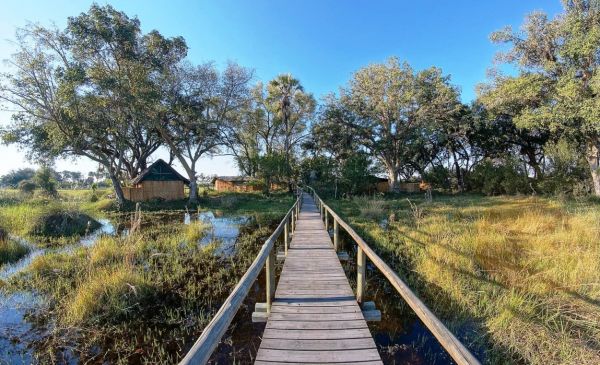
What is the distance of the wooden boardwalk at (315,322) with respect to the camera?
2805mm

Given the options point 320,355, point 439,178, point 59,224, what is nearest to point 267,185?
point 59,224

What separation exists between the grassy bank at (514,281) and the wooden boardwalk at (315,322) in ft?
5.49

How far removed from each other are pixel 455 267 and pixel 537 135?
95.9ft

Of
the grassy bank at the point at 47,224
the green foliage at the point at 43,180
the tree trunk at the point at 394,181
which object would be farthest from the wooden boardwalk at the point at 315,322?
the green foliage at the point at 43,180

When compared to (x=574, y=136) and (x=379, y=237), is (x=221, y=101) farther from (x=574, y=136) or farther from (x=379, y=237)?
(x=574, y=136)

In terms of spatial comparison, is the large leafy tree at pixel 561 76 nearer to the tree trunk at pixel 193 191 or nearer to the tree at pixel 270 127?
the tree at pixel 270 127

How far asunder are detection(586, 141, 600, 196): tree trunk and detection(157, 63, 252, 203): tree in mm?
22951

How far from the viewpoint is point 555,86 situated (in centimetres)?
1722

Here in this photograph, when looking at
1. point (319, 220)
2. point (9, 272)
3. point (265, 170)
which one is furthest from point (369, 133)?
point (9, 272)

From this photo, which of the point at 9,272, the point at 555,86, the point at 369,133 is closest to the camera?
the point at 9,272

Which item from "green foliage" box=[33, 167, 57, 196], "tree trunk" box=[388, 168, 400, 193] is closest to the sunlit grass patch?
"tree trunk" box=[388, 168, 400, 193]

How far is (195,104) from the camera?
20984 millimetres

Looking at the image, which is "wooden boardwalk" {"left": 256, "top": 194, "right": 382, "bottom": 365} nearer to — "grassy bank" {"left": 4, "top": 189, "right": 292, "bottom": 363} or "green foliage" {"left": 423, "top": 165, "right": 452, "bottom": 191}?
"grassy bank" {"left": 4, "top": 189, "right": 292, "bottom": 363}

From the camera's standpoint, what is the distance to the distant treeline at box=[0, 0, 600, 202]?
15.8 m
